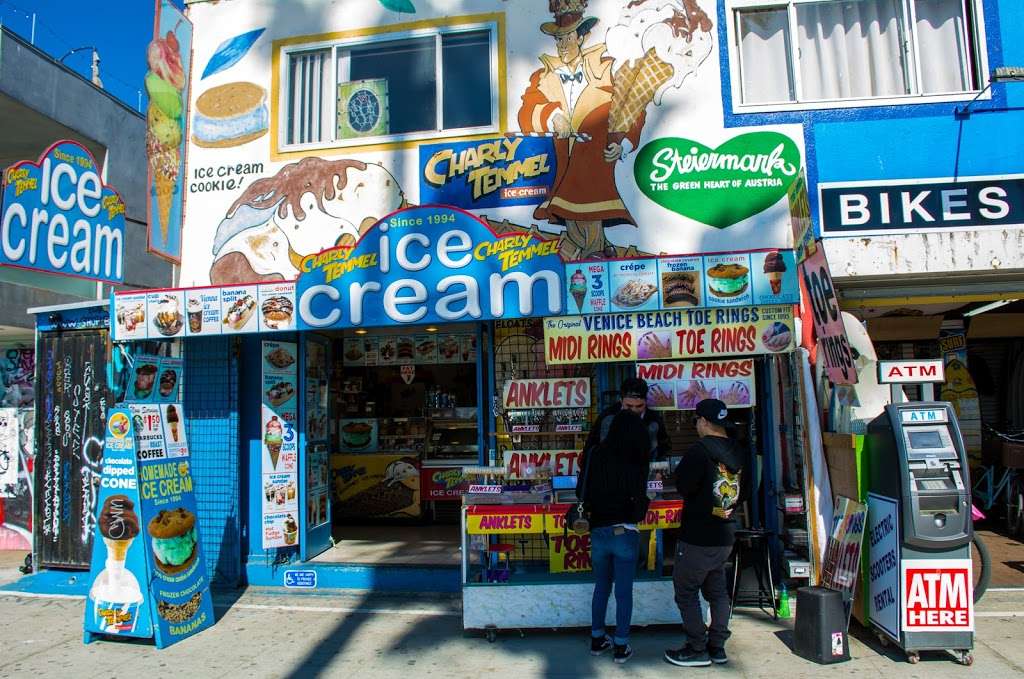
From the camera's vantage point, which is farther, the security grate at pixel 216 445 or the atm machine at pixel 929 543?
the security grate at pixel 216 445

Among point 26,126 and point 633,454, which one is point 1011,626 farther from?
point 26,126

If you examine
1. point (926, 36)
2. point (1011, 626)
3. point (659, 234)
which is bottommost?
point (1011, 626)

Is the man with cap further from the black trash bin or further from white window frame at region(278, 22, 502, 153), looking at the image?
white window frame at region(278, 22, 502, 153)

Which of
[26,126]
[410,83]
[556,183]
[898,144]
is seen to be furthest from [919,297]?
[26,126]

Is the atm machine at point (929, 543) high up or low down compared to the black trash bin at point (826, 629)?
up

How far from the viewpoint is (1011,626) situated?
5.62 metres

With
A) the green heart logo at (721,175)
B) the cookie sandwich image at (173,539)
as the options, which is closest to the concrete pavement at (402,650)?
the cookie sandwich image at (173,539)

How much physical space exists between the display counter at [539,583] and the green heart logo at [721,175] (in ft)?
9.50

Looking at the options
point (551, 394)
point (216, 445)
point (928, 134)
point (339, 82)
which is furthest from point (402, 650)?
point (928, 134)

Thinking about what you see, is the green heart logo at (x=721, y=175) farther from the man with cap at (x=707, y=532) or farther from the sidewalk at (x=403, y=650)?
the sidewalk at (x=403, y=650)

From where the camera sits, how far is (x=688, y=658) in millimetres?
4965

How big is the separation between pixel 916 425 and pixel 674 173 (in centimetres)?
319

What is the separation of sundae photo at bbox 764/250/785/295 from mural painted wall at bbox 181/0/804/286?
667mm

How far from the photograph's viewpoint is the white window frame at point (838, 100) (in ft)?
22.6
